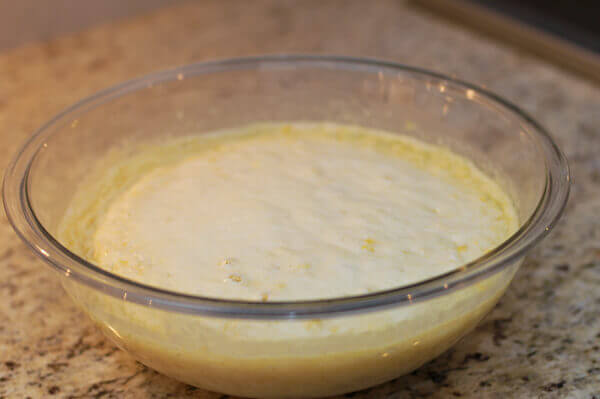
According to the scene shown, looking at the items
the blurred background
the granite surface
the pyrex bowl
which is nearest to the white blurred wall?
the blurred background

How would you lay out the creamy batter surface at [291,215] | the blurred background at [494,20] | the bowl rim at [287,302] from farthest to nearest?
1. the blurred background at [494,20]
2. the creamy batter surface at [291,215]
3. the bowl rim at [287,302]

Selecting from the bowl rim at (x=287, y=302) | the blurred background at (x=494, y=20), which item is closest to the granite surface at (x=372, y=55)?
the blurred background at (x=494, y=20)

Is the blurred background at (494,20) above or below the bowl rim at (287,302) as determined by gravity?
above

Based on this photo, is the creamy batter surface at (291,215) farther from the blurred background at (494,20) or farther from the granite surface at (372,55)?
the blurred background at (494,20)

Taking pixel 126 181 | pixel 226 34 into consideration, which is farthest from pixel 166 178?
pixel 226 34

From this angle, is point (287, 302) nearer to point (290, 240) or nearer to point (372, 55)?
point (290, 240)

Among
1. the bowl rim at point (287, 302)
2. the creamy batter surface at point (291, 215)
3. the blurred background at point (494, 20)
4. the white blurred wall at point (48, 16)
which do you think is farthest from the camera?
the white blurred wall at point (48, 16)
